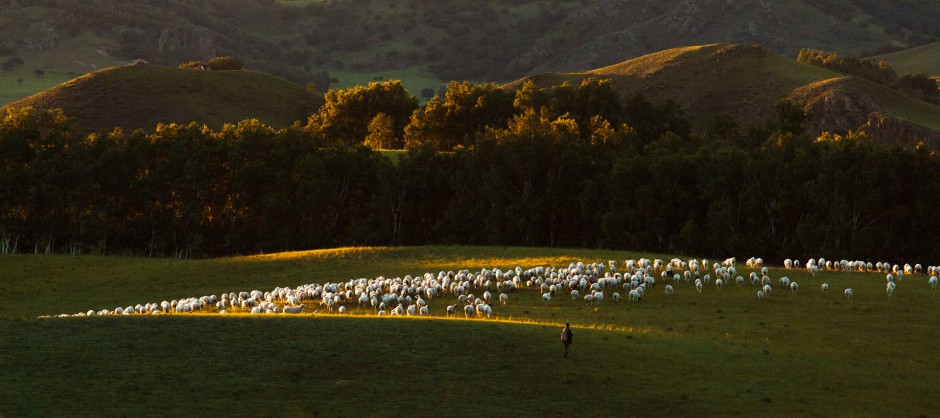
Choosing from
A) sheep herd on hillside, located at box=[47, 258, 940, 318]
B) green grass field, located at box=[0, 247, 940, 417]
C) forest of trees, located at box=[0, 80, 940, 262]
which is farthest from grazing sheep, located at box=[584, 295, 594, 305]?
forest of trees, located at box=[0, 80, 940, 262]

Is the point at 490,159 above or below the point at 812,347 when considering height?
above

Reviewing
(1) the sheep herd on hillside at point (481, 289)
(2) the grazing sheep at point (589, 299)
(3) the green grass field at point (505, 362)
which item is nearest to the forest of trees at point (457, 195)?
(1) the sheep herd on hillside at point (481, 289)

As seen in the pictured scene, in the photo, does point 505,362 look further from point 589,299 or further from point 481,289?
point 481,289

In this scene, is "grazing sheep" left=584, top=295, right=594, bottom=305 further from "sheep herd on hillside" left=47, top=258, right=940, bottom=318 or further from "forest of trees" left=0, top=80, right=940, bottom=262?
"forest of trees" left=0, top=80, right=940, bottom=262

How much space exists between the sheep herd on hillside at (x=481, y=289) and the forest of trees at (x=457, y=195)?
32.4 metres

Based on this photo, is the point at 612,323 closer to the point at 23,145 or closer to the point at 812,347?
the point at 812,347

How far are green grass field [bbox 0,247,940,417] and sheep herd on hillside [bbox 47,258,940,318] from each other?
2.34 meters

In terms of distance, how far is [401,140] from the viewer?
592 feet

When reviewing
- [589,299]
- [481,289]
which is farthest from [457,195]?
[589,299]

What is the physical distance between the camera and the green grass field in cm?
3356

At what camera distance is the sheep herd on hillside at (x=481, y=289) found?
57.0 metres

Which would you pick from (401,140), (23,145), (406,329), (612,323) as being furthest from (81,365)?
(401,140)

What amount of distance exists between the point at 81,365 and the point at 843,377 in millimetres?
28355

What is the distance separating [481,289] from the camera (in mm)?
62938
